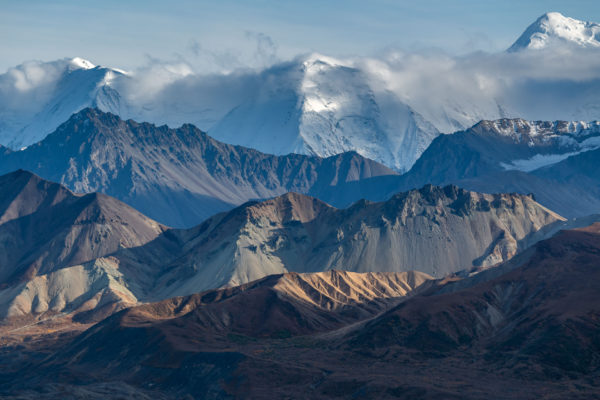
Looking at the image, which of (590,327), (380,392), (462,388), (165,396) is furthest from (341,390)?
(590,327)

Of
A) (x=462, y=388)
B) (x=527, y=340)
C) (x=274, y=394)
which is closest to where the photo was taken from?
(x=462, y=388)

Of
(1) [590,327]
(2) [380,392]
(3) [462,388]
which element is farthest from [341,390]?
(1) [590,327]

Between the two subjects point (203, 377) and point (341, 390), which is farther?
point (203, 377)

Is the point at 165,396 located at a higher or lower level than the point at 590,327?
lower

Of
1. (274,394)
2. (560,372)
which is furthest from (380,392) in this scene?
(560,372)

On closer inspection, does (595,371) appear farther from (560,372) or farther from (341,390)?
(341,390)

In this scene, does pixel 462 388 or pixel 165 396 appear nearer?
pixel 462 388

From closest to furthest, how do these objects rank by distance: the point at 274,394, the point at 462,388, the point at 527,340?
the point at 462,388 < the point at 274,394 < the point at 527,340

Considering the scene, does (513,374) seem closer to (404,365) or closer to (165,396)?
(404,365)

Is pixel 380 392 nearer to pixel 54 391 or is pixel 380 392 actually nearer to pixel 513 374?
pixel 513 374
